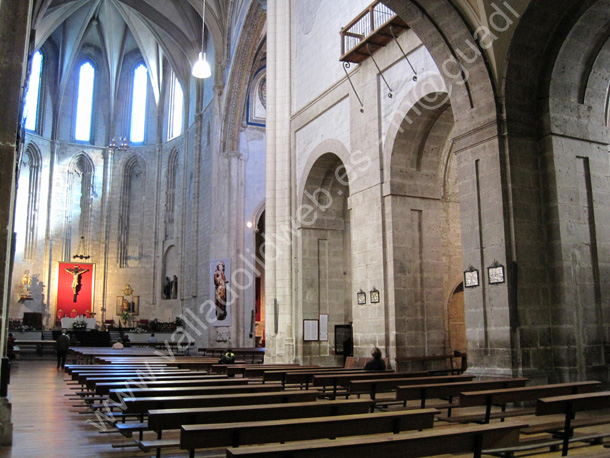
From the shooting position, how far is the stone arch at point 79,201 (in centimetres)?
3481

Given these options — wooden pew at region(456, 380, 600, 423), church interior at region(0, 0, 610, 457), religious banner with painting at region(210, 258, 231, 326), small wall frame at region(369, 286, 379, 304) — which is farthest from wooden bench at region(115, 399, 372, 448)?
religious banner with painting at region(210, 258, 231, 326)

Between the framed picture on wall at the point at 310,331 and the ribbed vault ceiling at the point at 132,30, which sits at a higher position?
the ribbed vault ceiling at the point at 132,30

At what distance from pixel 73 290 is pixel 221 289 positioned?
13429mm

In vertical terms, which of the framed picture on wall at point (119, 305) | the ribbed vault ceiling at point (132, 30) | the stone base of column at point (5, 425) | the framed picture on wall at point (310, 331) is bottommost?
the stone base of column at point (5, 425)

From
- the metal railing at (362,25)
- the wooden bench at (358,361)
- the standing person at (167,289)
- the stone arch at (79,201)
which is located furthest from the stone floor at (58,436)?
the stone arch at (79,201)

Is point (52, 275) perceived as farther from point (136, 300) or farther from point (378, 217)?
point (378, 217)

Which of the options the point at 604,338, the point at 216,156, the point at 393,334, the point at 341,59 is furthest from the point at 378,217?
the point at 216,156

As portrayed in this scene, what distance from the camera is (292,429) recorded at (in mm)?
3887

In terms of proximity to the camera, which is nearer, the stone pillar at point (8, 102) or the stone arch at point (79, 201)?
the stone pillar at point (8, 102)

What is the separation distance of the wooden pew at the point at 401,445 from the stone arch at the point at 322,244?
1274 centimetres

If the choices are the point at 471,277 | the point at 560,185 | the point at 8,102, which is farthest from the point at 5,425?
the point at 560,185

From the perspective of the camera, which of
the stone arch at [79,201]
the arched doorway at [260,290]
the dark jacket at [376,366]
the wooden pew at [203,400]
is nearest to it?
the wooden pew at [203,400]

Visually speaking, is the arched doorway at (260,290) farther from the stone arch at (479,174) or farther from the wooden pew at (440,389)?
the wooden pew at (440,389)

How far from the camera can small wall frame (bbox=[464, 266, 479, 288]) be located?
9266mm
